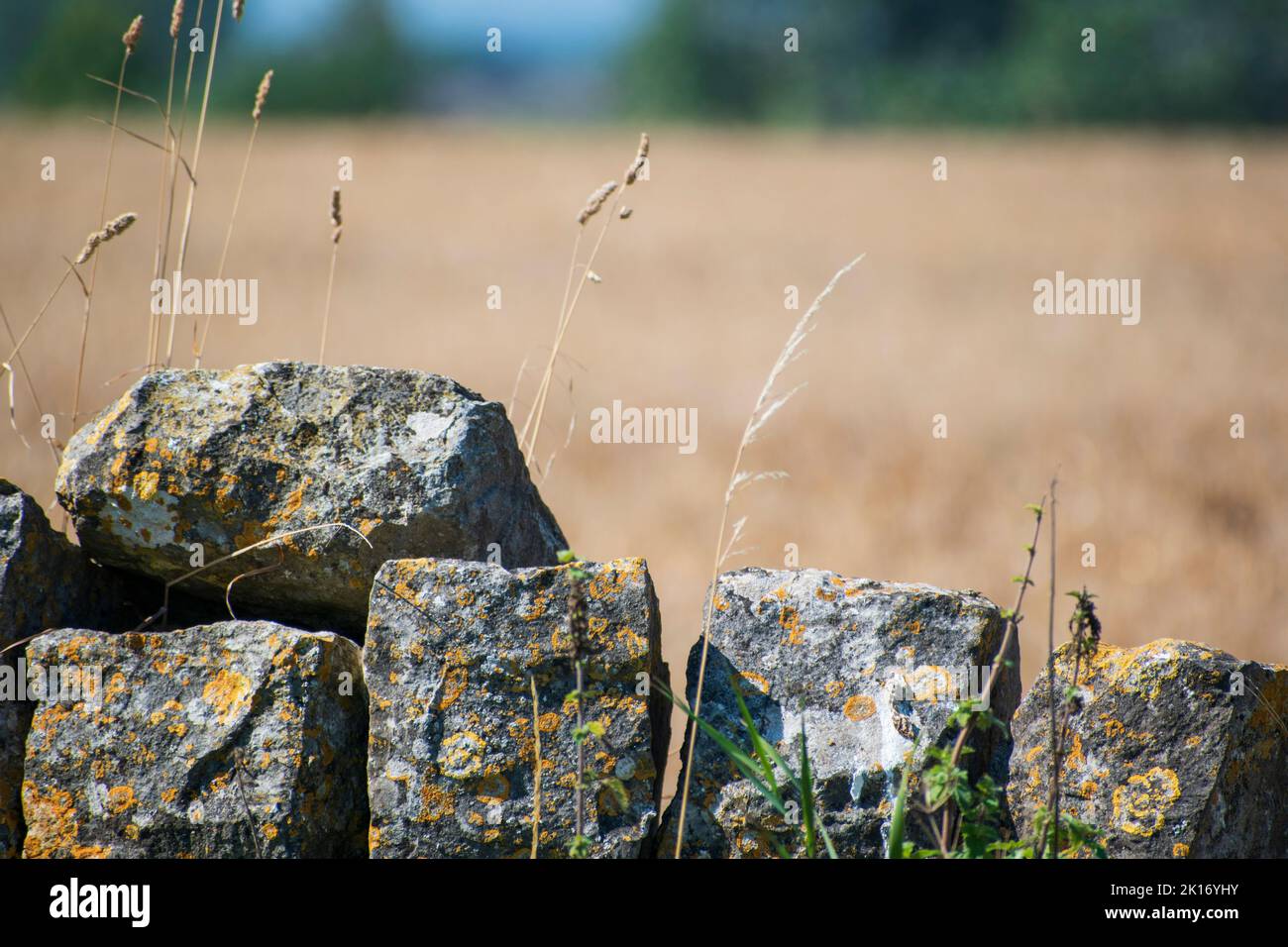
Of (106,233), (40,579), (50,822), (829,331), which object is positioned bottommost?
(50,822)

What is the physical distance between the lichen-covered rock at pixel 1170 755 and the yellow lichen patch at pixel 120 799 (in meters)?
1.98

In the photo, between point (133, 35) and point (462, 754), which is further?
point (133, 35)

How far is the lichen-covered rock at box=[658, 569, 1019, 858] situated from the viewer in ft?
8.21

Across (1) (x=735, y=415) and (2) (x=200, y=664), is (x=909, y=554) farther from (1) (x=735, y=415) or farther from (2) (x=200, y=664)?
(2) (x=200, y=664)

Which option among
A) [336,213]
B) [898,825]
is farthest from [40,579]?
[898,825]

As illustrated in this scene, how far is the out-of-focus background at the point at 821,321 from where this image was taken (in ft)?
30.3

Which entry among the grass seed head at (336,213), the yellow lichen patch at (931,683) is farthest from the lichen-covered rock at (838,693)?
→ the grass seed head at (336,213)

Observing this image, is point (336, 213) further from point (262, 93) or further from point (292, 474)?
point (292, 474)

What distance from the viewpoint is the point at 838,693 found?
257cm

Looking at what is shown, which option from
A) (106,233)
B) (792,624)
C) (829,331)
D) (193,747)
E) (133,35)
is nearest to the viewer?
(193,747)

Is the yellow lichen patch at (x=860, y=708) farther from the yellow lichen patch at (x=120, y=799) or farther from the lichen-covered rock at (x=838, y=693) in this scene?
the yellow lichen patch at (x=120, y=799)

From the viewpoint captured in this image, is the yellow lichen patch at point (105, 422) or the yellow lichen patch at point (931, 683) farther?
the yellow lichen patch at point (105, 422)

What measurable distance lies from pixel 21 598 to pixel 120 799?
577 millimetres
